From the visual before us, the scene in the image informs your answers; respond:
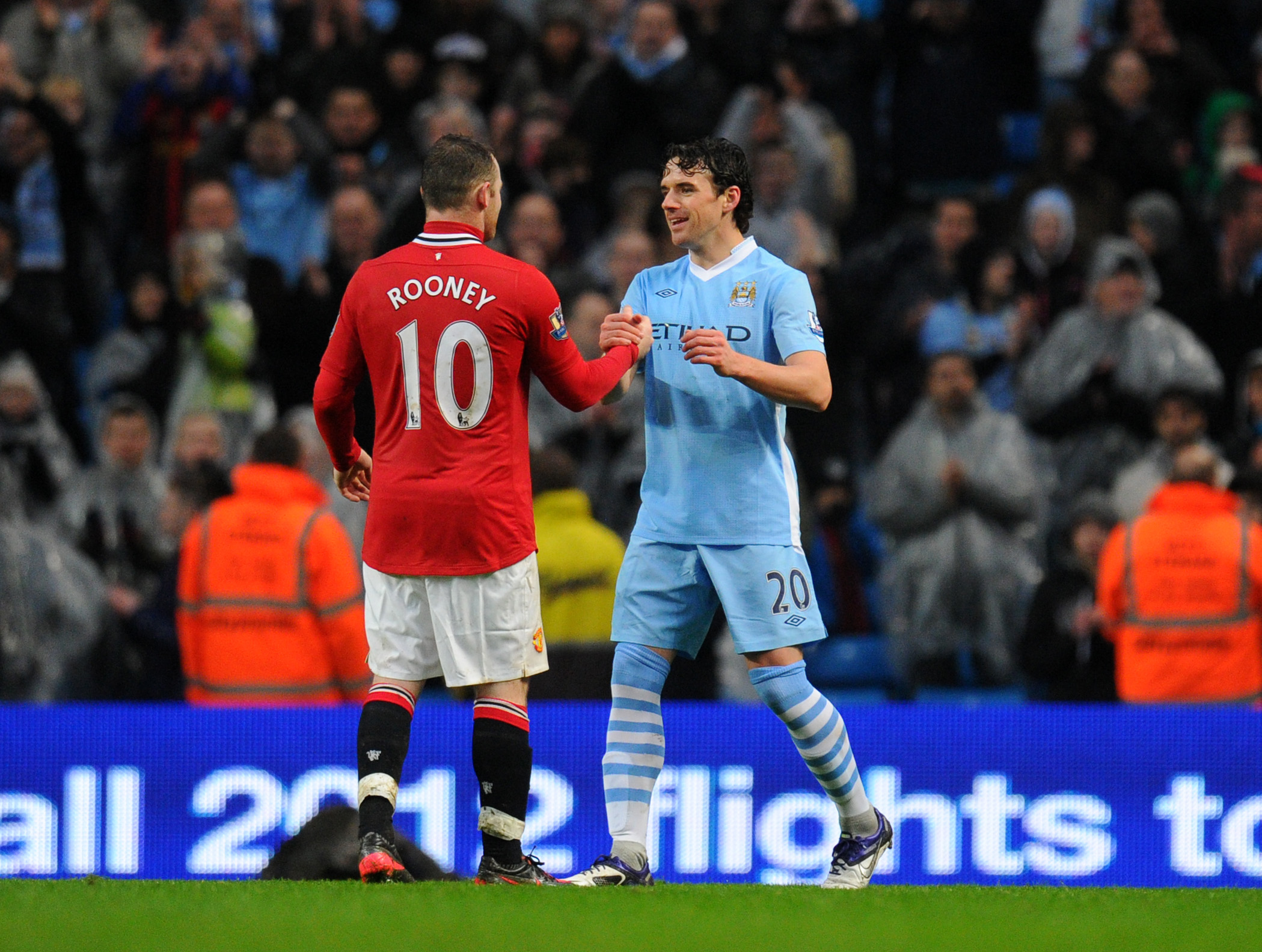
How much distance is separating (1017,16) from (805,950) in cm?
1088

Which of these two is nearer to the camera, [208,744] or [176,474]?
[208,744]

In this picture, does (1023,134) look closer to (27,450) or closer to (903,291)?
(903,291)

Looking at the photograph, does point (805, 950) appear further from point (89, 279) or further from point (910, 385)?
point (89, 279)

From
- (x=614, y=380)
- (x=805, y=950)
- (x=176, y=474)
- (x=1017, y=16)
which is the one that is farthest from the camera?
(x=1017, y=16)

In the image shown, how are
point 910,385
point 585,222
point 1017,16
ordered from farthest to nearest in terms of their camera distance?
point 1017,16 < point 585,222 < point 910,385

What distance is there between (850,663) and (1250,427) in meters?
2.59

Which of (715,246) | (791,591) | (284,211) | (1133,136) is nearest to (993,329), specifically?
(1133,136)

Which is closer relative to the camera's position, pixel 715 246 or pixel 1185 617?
pixel 715 246

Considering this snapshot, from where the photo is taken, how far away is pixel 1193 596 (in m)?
8.64

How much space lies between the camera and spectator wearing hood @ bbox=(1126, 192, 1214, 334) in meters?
11.4

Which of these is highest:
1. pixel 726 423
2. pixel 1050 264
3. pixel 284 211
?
pixel 284 211

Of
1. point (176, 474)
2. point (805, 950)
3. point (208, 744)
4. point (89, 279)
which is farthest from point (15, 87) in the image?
point (805, 950)

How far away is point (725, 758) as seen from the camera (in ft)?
26.6

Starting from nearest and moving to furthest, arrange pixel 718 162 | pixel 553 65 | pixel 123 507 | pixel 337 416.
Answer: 1. pixel 337 416
2. pixel 718 162
3. pixel 123 507
4. pixel 553 65
